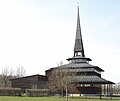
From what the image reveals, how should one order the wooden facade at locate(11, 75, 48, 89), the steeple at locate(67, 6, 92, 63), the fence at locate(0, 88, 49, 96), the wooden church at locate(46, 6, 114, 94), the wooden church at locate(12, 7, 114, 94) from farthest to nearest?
the steeple at locate(67, 6, 92, 63)
the wooden facade at locate(11, 75, 48, 89)
the wooden church at locate(12, 7, 114, 94)
the wooden church at locate(46, 6, 114, 94)
the fence at locate(0, 88, 49, 96)

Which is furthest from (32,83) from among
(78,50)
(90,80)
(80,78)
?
(90,80)

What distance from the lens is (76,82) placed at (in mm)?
53125

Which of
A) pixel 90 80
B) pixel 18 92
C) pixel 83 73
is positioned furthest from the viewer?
pixel 83 73

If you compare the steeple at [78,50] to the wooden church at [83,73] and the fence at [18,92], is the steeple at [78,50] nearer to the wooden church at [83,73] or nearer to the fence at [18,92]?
the wooden church at [83,73]

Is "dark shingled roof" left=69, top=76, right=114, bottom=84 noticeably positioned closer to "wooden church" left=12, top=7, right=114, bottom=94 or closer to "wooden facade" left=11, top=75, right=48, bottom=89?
"wooden church" left=12, top=7, right=114, bottom=94

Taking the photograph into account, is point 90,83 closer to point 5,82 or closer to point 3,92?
point 3,92

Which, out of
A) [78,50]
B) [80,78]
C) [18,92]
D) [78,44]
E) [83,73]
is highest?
[78,44]

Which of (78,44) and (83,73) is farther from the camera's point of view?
(78,44)

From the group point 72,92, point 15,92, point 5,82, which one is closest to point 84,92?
point 72,92

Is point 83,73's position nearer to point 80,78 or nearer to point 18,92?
point 80,78

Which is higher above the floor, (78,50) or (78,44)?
(78,44)

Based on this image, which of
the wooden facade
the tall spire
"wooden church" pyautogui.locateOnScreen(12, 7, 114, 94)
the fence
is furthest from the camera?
the tall spire

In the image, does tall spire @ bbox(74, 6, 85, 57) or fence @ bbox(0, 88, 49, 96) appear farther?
tall spire @ bbox(74, 6, 85, 57)

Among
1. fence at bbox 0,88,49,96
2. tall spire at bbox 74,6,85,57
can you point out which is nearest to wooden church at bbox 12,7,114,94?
tall spire at bbox 74,6,85,57
